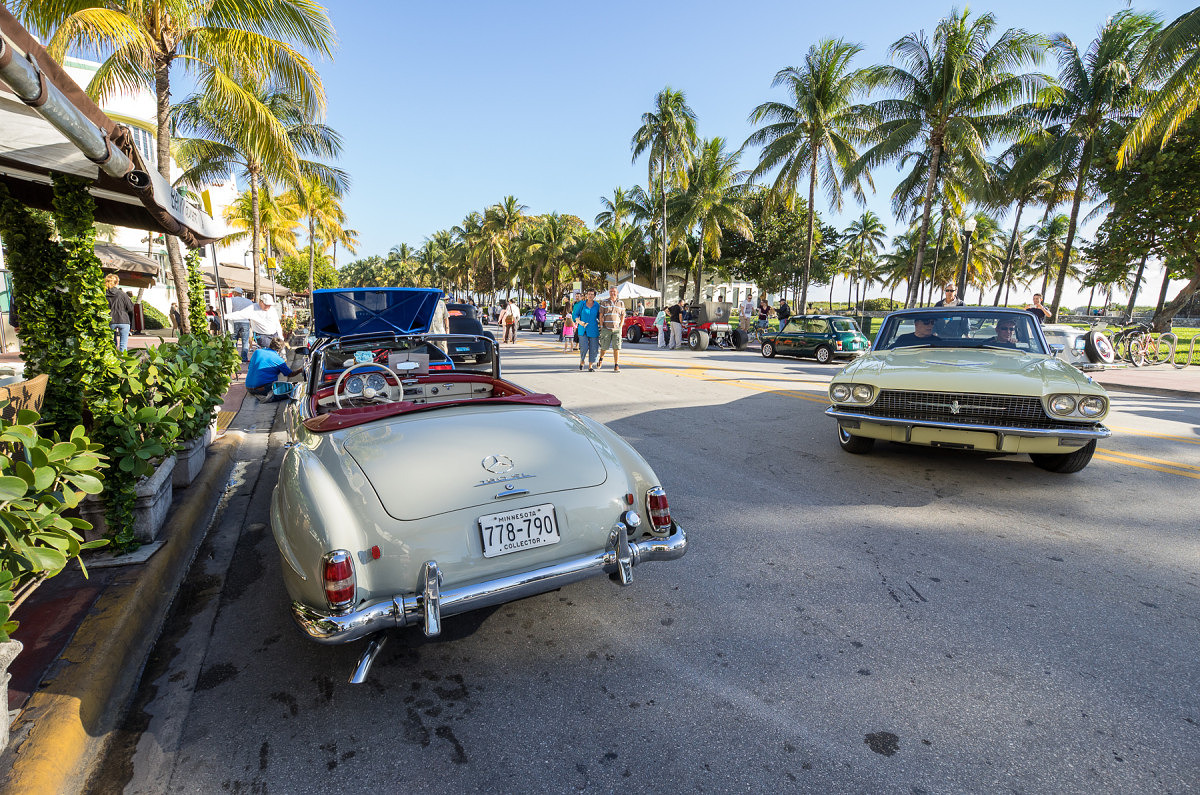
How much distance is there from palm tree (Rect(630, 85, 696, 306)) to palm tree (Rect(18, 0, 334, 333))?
2335 centimetres

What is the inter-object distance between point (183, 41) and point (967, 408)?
13.2 m

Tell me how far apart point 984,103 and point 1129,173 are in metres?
7.49

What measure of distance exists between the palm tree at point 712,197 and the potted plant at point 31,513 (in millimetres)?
33296

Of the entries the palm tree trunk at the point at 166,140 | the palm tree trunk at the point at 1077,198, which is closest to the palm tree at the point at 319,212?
the palm tree trunk at the point at 166,140

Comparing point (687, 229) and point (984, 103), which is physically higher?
point (984, 103)

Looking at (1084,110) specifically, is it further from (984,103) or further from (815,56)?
(815,56)

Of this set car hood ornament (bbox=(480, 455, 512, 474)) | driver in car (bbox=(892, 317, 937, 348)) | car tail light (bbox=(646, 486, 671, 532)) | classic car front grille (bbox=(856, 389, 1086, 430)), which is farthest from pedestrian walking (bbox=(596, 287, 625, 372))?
car hood ornament (bbox=(480, 455, 512, 474))

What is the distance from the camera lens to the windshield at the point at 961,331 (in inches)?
235

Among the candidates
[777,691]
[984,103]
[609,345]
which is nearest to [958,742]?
[777,691]

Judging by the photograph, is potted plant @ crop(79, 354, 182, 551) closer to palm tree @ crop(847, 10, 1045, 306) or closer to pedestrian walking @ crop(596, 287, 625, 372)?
pedestrian walking @ crop(596, 287, 625, 372)

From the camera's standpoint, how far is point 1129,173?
2395 cm

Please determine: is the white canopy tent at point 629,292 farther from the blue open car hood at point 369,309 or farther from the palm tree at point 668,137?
the blue open car hood at point 369,309

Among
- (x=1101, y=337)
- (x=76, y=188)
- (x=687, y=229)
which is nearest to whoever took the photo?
(x=76, y=188)

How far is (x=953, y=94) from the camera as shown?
→ 22062 mm
